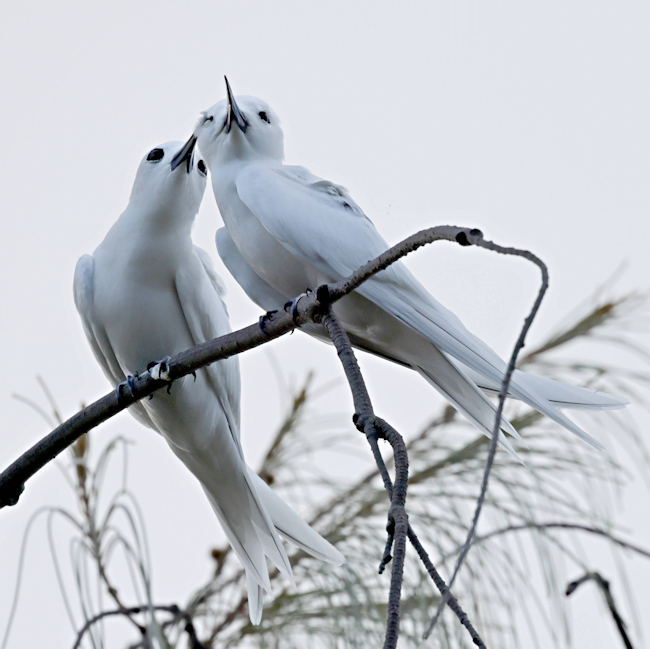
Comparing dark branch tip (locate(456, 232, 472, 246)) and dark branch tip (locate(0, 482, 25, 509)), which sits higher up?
dark branch tip (locate(0, 482, 25, 509))

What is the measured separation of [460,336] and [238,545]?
63 centimetres

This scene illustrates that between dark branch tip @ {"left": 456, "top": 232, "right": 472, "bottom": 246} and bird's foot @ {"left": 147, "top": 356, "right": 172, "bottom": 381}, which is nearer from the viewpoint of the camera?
dark branch tip @ {"left": 456, "top": 232, "right": 472, "bottom": 246}

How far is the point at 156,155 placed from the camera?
1853 millimetres

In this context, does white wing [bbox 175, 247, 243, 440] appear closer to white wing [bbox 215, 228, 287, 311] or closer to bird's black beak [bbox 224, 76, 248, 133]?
white wing [bbox 215, 228, 287, 311]

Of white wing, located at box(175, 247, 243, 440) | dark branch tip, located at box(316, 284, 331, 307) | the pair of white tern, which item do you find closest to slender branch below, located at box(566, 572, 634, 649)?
dark branch tip, located at box(316, 284, 331, 307)

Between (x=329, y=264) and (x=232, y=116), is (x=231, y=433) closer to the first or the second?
(x=329, y=264)

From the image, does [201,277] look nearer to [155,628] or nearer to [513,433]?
[513,433]

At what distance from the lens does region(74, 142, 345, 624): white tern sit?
178 centimetres

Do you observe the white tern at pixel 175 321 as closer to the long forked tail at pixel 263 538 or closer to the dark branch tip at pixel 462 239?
the long forked tail at pixel 263 538

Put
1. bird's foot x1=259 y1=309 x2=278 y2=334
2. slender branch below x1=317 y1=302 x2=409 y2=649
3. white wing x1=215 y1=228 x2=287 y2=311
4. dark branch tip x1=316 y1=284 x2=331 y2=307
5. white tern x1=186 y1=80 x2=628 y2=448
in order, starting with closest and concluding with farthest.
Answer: slender branch below x1=317 y1=302 x2=409 y2=649 → dark branch tip x1=316 y1=284 x2=331 y2=307 → bird's foot x1=259 y1=309 x2=278 y2=334 → white tern x1=186 y1=80 x2=628 y2=448 → white wing x1=215 y1=228 x2=287 y2=311

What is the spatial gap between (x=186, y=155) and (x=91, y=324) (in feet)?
1.32

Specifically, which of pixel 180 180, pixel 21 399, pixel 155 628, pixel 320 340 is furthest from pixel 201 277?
pixel 155 628

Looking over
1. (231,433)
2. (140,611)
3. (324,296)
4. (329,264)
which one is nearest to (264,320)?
(324,296)

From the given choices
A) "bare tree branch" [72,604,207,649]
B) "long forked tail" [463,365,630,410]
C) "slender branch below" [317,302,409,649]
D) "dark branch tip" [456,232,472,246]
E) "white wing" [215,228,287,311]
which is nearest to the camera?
"slender branch below" [317,302,409,649]
